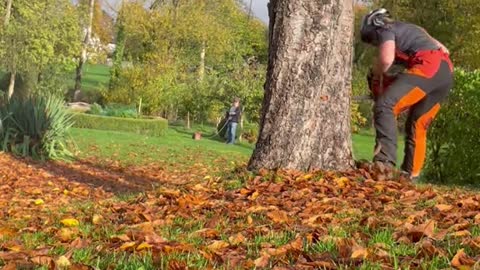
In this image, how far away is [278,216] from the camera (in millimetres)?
4195

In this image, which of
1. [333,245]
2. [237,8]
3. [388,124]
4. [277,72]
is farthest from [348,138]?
[237,8]

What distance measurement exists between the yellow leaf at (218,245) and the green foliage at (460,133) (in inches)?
335

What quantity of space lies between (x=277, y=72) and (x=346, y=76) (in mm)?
603

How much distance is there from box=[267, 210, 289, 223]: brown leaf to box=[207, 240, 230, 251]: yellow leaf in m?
0.77

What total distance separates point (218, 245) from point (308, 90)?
269 cm

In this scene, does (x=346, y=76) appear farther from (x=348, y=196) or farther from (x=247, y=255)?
(x=247, y=255)

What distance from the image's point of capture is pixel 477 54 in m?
31.3

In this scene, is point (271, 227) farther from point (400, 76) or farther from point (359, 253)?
point (400, 76)

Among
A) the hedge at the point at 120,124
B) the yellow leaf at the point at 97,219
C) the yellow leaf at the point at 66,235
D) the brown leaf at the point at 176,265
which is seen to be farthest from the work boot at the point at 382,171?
the hedge at the point at 120,124

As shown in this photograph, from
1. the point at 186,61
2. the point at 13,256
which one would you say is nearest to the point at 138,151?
the point at 13,256

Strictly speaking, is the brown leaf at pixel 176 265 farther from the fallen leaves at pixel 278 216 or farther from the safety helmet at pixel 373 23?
the safety helmet at pixel 373 23

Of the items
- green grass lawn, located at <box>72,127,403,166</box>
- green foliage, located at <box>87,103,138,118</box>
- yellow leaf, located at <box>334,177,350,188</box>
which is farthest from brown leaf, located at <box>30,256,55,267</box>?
green foliage, located at <box>87,103,138,118</box>

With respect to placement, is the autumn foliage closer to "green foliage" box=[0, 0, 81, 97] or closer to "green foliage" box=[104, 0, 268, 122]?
"green foliage" box=[104, 0, 268, 122]

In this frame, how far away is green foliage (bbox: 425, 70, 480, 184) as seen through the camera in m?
11.2
